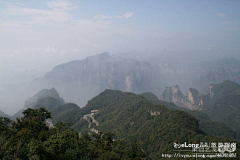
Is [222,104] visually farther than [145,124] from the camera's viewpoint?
Yes

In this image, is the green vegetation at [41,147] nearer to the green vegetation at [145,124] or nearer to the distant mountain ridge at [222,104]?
the green vegetation at [145,124]

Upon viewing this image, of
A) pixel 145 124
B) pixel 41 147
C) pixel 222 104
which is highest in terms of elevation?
pixel 41 147

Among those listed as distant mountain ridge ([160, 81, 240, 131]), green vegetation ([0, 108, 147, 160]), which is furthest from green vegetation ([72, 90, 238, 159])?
distant mountain ridge ([160, 81, 240, 131])

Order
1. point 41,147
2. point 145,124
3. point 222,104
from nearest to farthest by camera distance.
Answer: point 41,147, point 145,124, point 222,104

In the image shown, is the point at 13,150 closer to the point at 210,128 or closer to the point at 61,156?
the point at 61,156

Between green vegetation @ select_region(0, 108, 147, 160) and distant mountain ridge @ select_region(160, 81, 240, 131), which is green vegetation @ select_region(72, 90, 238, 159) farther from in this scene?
distant mountain ridge @ select_region(160, 81, 240, 131)

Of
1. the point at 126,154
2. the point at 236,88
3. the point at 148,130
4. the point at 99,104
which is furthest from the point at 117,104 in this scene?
the point at 236,88

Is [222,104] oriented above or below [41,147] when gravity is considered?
below

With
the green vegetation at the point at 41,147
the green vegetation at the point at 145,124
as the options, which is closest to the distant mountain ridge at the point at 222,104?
the green vegetation at the point at 145,124

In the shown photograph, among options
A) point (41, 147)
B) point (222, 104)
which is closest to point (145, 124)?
point (41, 147)

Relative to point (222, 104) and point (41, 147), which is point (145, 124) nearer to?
point (41, 147)

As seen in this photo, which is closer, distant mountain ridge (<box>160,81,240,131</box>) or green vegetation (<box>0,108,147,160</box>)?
green vegetation (<box>0,108,147,160</box>)

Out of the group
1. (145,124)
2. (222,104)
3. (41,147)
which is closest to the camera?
(41,147)
